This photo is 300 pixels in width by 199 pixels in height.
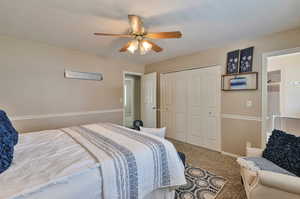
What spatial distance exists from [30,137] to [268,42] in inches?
159

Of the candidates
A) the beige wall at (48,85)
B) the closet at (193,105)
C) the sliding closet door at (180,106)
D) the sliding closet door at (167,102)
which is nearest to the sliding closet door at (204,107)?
the closet at (193,105)

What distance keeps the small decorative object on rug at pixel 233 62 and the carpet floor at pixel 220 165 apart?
180 centimetres

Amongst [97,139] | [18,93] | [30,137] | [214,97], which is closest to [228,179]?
[214,97]

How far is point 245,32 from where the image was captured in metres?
A: 2.43

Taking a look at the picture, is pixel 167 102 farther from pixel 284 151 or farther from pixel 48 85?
pixel 48 85

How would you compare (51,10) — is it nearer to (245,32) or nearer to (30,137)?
(30,137)

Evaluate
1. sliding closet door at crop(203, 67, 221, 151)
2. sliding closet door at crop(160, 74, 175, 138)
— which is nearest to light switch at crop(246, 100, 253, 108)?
sliding closet door at crop(203, 67, 221, 151)

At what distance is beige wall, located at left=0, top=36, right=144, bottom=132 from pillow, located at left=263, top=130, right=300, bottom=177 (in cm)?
343

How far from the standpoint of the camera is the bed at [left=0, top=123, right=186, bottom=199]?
2.99 ft

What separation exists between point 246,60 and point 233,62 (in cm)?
22

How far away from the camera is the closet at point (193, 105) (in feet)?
10.4

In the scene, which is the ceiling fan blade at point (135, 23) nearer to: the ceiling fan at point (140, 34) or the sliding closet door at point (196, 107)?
the ceiling fan at point (140, 34)

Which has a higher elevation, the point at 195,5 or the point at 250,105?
the point at 195,5

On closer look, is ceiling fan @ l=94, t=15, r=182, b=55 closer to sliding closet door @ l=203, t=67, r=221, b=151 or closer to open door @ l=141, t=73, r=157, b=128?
sliding closet door @ l=203, t=67, r=221, b=151
